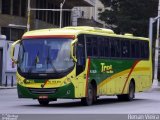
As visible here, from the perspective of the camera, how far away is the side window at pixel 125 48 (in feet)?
97.7

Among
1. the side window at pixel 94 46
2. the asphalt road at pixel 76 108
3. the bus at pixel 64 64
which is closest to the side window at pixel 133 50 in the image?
the bus at pixel 64 64

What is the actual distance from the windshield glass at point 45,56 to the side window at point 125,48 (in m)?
5.72

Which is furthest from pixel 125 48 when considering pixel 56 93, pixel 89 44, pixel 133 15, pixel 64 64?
pixel 133 15

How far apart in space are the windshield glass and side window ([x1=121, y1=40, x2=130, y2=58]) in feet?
18.8

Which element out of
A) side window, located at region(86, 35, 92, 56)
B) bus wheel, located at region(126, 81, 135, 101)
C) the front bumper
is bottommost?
bus wheel, located at region(126, 81, 135, 101)

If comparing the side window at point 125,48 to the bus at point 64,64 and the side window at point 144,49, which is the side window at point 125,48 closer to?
the bus at point 64,64

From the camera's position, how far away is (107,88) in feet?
91.2

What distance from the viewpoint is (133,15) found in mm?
74312

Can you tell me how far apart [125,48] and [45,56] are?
21.6ft

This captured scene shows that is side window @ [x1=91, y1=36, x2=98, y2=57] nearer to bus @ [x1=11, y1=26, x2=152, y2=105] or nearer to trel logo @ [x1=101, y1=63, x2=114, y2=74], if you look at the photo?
bus @ [x1=11, y1=26, x2=152, y2=105]

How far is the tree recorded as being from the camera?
7250cm

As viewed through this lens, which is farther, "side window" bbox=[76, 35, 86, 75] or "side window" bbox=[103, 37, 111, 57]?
"side window" bbox=[103, 37, 111, 57]

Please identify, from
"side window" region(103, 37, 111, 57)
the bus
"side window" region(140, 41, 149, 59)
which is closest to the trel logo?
the bus

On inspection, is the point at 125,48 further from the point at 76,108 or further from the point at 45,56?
the point at 76,108
